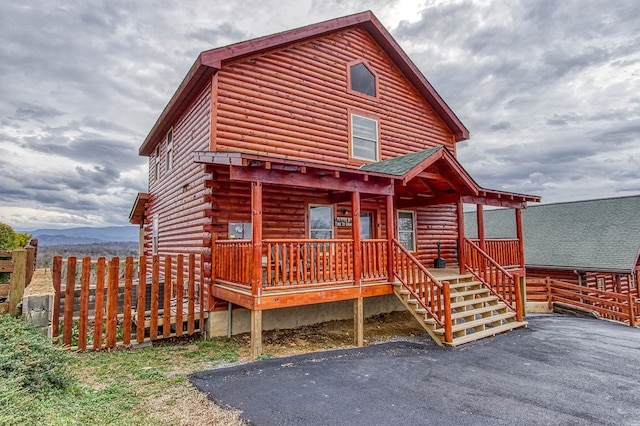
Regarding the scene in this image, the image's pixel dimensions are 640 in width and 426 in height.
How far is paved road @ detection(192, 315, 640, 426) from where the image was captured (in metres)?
4.32

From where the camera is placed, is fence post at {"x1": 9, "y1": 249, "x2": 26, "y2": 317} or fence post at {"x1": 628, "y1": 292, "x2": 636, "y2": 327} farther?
fence post at {"x1": 628, "y1": 292, "x2": 636, "y2": 327}

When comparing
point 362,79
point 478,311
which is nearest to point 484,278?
point 478,311

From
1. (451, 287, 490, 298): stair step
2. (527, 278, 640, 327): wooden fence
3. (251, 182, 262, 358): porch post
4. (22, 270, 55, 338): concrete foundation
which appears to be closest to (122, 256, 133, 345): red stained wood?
(22, 270, 55, 338): concrete foundation

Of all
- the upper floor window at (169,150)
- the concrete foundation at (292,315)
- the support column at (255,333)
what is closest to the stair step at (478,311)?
the concrete foundation at (292,315)

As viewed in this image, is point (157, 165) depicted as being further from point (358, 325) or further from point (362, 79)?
point (358, 325)

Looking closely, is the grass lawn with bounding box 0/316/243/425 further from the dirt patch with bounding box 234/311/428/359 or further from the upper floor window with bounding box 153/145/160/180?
the upper floor window with bounding box 153/145/160/180

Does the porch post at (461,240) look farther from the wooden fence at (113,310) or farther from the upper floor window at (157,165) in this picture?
the upper floor window at (157,165)

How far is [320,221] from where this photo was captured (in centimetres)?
1063

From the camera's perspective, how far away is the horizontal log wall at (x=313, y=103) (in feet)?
30.6

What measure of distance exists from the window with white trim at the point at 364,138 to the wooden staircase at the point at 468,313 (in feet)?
15.3

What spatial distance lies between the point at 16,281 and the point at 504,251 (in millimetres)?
13358

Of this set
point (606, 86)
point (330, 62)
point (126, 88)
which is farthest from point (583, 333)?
point (126, 88)

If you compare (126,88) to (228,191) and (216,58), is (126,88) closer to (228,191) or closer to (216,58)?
(216,58)

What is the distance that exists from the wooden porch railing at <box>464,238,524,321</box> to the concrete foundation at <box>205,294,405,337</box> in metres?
2.85
